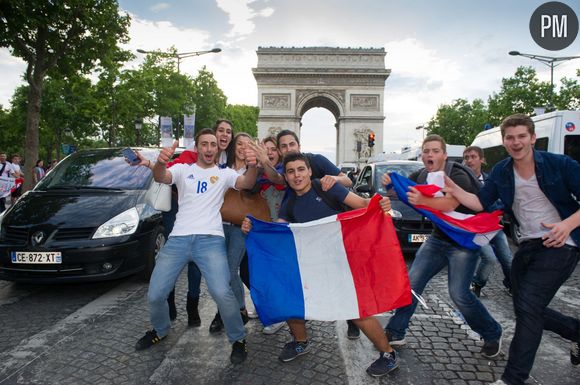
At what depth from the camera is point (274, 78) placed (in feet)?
161

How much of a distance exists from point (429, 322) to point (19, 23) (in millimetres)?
11640

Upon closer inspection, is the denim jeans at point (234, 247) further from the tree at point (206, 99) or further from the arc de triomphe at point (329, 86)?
the tree at point (206, 99)

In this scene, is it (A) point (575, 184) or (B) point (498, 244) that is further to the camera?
(B) point (498, 244)

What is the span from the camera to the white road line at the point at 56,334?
341 cm

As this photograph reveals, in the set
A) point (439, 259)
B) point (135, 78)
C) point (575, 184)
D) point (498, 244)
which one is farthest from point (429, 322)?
point (135, 78)

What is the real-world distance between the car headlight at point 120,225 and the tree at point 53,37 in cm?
773

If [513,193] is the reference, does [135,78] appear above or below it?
above

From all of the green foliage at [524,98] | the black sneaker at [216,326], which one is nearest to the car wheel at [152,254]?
the black sneaker at [216,326]

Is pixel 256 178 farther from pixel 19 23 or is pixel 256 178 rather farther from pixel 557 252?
pixel 19 23

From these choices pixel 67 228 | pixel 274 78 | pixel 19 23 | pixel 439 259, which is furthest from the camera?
pixel 274 78

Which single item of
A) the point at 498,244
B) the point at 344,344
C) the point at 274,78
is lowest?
the point at 344,344

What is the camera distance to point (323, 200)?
3.52 metres

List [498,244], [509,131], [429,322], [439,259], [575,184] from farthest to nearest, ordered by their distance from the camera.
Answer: [498,244]
[429,322]
[439,259]
[509,131]
[575,184]

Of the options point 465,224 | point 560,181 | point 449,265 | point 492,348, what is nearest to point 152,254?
point 449,265
